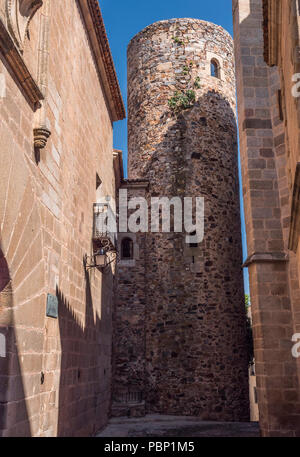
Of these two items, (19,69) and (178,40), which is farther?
(178,40)

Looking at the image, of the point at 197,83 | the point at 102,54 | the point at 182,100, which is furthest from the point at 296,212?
the point at 197,83

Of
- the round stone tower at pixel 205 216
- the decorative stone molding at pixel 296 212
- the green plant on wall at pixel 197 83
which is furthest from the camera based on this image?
the green plant on wall at pixel 197 83

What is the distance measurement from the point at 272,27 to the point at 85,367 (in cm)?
577

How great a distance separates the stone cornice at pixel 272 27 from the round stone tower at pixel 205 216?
755 centimetres

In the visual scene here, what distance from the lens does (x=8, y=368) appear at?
407cm

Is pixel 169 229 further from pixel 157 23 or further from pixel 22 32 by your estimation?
pixel 22 32

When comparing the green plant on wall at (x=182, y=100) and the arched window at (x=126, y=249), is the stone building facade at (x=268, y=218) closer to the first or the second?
the green plant on wall at (x=182, y=100)

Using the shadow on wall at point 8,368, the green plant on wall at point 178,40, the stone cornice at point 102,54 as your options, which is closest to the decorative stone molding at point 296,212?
the shadow on wall at point 8,368

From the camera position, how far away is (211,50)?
1570cm

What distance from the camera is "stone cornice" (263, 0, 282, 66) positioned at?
19.1 feet

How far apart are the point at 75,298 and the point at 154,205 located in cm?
791

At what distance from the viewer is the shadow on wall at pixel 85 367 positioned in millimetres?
6141

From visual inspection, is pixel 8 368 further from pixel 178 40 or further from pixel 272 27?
pixel 178 40

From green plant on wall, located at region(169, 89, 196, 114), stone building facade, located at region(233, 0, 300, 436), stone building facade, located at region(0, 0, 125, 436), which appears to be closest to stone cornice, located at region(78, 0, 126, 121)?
stone building facade, located at region(0, 0, 125, 436)
